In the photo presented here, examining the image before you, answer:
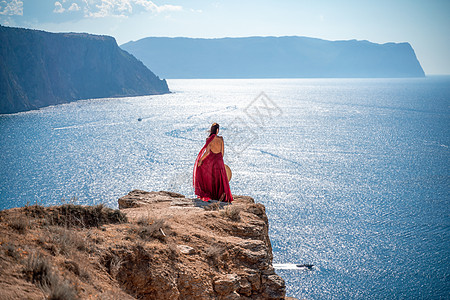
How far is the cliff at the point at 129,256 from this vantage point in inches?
147

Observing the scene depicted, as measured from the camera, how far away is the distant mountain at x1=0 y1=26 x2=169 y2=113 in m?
104

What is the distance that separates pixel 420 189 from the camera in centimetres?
4897

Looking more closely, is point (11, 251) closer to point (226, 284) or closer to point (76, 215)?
point (76, 215)

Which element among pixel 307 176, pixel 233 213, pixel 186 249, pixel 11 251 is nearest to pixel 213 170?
pixel 233 213

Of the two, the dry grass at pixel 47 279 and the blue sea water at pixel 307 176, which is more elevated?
the dry grass at pixel 47 279

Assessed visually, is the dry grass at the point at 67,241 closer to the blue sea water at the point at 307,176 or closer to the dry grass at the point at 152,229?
the dry grass at the point at 152,229

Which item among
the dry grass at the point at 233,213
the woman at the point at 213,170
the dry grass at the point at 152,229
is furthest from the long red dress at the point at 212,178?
the dry grass at the point at 152,229

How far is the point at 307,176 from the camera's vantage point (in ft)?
175

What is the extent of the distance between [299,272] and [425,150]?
45133 millimetres

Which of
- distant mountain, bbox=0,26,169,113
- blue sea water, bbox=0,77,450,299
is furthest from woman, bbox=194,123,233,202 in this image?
distant mountain, bbox=0,26,169,113

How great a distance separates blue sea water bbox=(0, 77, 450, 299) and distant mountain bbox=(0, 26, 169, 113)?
14.7m

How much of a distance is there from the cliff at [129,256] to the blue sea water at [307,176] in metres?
13.1

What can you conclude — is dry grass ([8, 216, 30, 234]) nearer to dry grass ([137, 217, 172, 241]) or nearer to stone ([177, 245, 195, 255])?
dry grass ([137, 217, 172, 241])

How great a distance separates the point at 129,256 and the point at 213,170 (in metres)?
4.73
